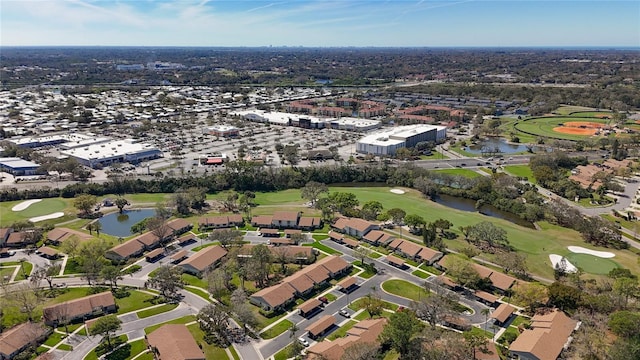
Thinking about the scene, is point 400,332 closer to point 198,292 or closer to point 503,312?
point 503,312

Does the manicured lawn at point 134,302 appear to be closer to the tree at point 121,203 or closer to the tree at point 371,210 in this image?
the tree at point 121,203

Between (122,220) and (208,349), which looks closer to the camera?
(208,349)

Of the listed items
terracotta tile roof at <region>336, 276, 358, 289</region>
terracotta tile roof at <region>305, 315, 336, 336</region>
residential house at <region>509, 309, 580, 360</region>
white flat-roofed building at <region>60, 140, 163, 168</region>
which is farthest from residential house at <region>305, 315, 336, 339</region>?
white flat-roofed building at <region>60, 140, 163, 168</region>

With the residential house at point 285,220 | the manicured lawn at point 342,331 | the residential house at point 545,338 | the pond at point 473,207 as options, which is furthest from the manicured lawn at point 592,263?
the residential house at point 285,220

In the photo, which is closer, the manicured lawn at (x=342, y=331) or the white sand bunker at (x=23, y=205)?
the manicured lawn at (x=342, y=331)

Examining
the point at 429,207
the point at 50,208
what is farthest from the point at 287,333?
the point at 50,208

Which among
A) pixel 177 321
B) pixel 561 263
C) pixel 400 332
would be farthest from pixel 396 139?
pixel 177 321
